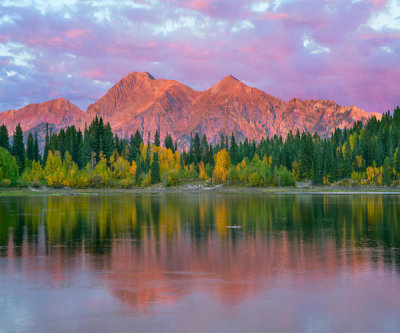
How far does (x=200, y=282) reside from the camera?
20188mm

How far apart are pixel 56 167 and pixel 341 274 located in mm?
171206

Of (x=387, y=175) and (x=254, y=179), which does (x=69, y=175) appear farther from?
(x=387, y=175)

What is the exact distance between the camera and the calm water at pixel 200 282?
49.0 ft

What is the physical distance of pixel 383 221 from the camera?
47000mm

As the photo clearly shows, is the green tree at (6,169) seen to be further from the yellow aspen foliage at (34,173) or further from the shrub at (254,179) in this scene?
the shrub at (254,179)

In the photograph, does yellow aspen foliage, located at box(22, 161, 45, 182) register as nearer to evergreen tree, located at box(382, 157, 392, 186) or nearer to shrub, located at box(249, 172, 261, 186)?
shrub, located at box(249, 172, 261, 186)

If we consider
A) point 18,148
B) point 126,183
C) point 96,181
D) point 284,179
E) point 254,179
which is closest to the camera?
point 96,181

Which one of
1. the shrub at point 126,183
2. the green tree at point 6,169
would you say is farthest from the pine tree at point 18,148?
the shrub at point 126,183

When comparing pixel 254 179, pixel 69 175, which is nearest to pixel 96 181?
pixel 69 175

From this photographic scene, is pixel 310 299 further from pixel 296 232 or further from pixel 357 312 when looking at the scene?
pixel 296 232

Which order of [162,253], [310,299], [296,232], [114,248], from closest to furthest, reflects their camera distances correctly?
[310,299] → [162,253] → [114,248] → [296,232]

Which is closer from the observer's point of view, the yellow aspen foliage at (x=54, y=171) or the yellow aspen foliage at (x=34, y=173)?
the yellow aspen foliage at (x=34, y=173)

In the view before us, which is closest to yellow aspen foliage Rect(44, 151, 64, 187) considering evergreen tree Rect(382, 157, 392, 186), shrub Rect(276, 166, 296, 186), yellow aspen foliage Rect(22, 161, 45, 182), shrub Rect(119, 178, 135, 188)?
yellow aspen foliage Rect(22, 161, 45, 182)

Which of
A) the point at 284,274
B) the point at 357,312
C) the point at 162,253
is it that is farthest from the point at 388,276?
the point at 162,253
